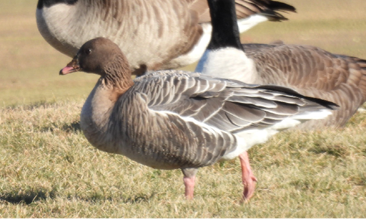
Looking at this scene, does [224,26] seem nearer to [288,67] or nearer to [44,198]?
[288,67]

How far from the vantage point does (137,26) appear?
6.92 meters

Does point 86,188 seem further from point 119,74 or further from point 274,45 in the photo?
point 274,45

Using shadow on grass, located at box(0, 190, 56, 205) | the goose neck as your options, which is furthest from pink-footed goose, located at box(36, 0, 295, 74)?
shadow on grass, located at box(0, 190, 56, 205)

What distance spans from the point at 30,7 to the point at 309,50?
66.2ft

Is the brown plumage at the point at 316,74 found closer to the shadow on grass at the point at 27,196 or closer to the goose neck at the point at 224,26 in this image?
the goose neck at the point at 224,26

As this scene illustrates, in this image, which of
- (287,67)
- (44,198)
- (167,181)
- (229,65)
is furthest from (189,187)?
(287,67)

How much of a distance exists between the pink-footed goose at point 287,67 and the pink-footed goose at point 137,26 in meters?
0.79

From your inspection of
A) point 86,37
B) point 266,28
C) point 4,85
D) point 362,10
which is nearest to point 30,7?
point 266,28

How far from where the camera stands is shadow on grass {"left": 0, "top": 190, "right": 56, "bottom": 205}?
4.31 metres

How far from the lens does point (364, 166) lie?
193 inches

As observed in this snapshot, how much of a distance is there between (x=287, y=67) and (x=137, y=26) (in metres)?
1.86

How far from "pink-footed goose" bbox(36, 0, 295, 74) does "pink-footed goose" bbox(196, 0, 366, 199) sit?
79 centimetres

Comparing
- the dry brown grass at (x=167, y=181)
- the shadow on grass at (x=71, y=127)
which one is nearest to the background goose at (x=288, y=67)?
the dry brown grass at (x=167, y=181)

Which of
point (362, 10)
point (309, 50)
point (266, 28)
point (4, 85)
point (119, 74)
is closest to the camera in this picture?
point (119, 74)
